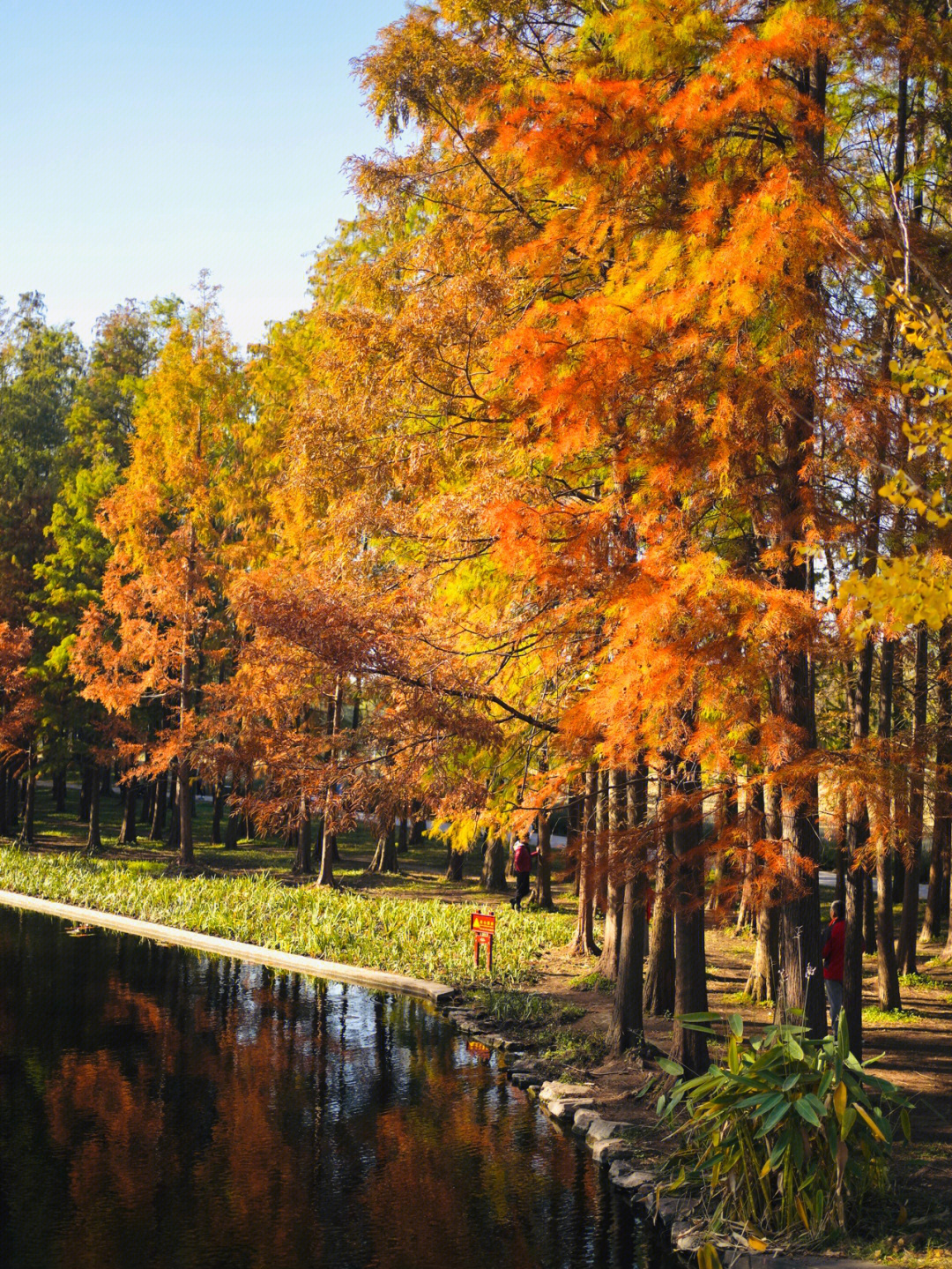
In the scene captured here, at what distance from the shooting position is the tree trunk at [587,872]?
9125 mm

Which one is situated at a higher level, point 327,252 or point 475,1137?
point 327,252

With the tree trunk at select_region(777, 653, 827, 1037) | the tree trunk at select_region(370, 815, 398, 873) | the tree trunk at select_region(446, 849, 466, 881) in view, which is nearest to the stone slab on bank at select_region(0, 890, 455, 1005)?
the tree trunk at select_region(777, 653, 827, 1037)

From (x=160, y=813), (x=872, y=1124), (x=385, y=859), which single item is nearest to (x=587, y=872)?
(x=872, y=1124)

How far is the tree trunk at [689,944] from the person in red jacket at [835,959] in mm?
1870

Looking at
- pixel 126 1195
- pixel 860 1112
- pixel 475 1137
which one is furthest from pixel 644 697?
pixel 126 1195

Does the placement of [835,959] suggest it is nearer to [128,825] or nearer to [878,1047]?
[878,1047]

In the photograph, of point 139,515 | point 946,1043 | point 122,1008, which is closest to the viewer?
point 946,1043

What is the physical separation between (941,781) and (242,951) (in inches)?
486

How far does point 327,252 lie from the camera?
2422 cm

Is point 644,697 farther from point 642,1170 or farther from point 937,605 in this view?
point 642,1170

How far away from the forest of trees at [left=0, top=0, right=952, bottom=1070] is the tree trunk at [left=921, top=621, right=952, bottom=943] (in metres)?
0.22

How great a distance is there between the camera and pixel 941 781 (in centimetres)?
870

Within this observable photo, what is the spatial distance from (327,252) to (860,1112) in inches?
841

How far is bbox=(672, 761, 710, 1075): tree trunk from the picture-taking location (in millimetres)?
9703
